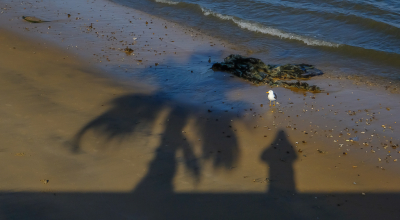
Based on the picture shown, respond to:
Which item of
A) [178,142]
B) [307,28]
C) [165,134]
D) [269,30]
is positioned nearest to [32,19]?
[269,30]

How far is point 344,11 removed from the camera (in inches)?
664

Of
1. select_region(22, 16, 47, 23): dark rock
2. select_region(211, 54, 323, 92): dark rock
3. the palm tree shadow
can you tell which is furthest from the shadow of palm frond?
select_region(22, 16, 47, 23): dark rock

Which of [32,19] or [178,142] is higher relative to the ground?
[32,19]

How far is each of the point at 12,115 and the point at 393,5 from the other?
17.7m

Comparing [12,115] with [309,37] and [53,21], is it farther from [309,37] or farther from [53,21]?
[309,37]

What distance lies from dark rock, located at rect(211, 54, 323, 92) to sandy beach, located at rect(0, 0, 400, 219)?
395 millimetres

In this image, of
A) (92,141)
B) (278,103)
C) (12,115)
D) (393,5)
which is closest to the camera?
(92,141)

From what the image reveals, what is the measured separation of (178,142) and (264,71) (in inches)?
208

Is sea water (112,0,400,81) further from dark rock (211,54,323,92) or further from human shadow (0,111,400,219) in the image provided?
human shadow (0,111,400,219)

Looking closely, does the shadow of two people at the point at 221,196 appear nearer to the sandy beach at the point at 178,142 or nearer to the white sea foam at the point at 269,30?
the sandy beach at the point at 178,142

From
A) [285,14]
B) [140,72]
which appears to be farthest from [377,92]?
[285,14]

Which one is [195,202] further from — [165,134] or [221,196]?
[165,134]

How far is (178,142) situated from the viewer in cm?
665

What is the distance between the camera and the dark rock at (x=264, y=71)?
→ 10.3 metres
